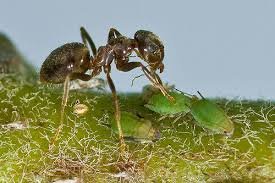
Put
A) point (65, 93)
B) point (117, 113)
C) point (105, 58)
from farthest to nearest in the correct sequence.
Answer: point (105, 58), point (65, 93), point (117, 113)

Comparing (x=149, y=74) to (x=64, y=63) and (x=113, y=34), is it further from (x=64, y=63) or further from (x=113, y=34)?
(x=113, y=34)

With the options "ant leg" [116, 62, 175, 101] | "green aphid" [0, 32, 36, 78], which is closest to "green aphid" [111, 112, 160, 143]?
"ant leg" [116, 62, 175, 101]

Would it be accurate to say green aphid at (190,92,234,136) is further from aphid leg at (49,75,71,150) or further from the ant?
aphid leg at (49,75,71,150)

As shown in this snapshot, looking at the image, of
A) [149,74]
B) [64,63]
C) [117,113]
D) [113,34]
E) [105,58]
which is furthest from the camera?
[113,34]

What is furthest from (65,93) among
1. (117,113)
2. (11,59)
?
(11,59)

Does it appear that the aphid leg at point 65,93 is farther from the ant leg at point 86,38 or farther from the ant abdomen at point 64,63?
the ant leg at point 86,38

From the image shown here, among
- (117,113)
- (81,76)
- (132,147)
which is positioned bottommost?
(132,147)
